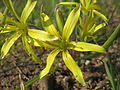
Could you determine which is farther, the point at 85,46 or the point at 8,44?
the point at 8,44

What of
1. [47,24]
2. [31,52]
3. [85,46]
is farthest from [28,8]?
[85,46]

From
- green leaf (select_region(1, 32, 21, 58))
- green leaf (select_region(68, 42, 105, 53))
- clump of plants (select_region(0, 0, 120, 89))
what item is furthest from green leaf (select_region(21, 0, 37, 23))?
green leaf (select_region(68, 42, 105, 53))

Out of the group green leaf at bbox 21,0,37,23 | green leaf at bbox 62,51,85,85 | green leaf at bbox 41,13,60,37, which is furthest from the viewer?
green leaf at bbox 21,0,37,23

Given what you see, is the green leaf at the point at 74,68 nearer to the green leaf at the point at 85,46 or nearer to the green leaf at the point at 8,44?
the green leaf at the point at 85,46

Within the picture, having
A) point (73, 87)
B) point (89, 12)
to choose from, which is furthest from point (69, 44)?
point (73, 87)

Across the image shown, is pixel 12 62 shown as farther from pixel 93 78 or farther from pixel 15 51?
pixel 93 78

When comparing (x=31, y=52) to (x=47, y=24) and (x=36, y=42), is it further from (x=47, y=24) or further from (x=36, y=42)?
(x=47, y=24)

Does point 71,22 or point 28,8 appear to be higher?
point 28,8

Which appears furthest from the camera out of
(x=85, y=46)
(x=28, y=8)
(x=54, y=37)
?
(x=28, y=8)

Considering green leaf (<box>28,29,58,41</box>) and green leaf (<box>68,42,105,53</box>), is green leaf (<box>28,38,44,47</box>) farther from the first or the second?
green leaf (<box>68,42,105,53</box>)
